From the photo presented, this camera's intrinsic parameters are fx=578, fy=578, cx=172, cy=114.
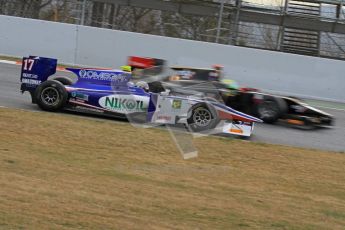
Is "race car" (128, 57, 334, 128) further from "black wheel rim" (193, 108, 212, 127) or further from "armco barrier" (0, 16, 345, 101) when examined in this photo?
"armco barrier" (0, 16, 345, 101)

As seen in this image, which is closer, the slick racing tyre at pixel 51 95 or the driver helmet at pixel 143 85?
the driver helmet at pixel 143 85

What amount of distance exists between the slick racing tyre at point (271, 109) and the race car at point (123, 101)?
4.21 ft

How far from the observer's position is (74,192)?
5.38 metres

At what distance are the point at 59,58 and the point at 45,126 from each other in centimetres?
1122

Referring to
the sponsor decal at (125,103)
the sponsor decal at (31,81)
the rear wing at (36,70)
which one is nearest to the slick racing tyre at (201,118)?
the sponsor decal at (125,103)

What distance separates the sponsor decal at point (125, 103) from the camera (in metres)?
10.2

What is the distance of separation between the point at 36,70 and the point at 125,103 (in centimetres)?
186

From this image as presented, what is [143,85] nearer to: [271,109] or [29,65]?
[29,65]

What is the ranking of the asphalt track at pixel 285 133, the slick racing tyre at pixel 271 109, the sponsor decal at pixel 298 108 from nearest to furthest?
the asphalt track at pixel 285 133, the slick racing tyre at pixel 271 109, the sponsor decal at pixel 298 108

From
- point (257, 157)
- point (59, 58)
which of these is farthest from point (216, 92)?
point (59, 58)

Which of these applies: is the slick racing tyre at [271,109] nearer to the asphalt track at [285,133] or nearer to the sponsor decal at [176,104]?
the asphalt track at [285,133]

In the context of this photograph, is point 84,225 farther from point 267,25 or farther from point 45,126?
point 267,25

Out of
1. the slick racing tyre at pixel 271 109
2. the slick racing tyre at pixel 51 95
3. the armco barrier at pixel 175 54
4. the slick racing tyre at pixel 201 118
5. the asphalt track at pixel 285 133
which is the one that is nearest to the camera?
the slick racing tyre at pixel 201 118

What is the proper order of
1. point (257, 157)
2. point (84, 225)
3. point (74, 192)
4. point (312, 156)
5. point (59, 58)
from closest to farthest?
point (84, 225)
point (74, 192)
point (257, 157)
point (312, 156)
point (59, 58)
